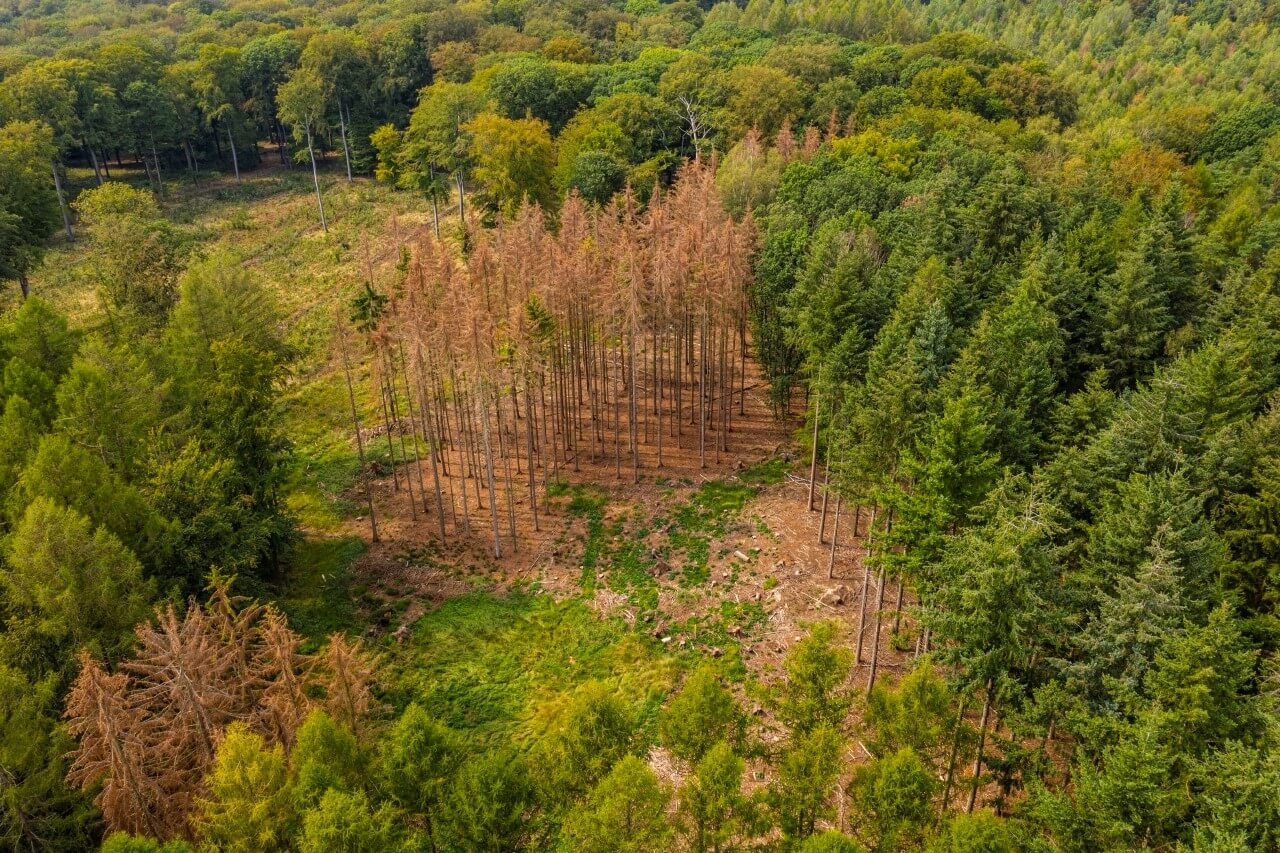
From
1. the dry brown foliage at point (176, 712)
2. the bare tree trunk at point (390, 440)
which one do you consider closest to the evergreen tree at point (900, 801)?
the dry brown foliage at point (176, 712)

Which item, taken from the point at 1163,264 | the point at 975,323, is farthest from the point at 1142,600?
the point at 1163,264

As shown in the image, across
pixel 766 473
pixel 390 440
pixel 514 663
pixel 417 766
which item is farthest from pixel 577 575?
pixel 417 766

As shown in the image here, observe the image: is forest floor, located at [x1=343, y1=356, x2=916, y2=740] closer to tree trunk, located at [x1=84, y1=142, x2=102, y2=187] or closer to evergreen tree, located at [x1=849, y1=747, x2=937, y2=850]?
evergreen tree, located at [x1=849, y1=747, x2=937, y2=850]

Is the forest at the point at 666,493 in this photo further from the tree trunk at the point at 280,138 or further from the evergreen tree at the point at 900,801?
the tree trunk at the point at 280,138

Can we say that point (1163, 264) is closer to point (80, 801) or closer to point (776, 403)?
point (776, 403)

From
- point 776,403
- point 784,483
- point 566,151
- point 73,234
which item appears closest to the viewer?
point 784,483
